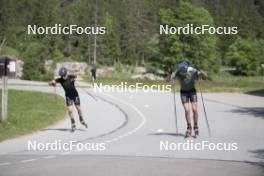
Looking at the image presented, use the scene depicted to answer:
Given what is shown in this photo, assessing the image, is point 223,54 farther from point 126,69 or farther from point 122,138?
point 122,138

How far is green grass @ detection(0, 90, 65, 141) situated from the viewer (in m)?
17.3

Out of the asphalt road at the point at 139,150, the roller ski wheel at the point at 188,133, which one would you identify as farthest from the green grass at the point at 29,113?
the roller ski wheel at the point at 188,133

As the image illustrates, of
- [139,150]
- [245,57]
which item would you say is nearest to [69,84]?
[139,150]

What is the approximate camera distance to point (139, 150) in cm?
1284

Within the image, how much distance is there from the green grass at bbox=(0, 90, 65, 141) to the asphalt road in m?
0.60

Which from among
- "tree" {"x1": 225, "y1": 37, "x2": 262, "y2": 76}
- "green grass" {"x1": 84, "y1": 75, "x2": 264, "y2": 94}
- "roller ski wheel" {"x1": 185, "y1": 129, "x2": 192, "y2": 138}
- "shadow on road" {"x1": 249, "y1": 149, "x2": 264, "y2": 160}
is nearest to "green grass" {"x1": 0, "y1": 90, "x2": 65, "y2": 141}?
"roller ski wheel" {"x1": 185, "y1": 129, "x2": 192, "y2": 138}

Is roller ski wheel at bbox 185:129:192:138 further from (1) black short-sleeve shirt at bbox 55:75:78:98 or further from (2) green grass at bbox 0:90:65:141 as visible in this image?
(2) green grass at bbox 0:90:65:141

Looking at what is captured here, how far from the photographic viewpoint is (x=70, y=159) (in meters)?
11.6

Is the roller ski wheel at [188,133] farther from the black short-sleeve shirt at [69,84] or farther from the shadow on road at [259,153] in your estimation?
the black short-sleeve shirt at [69,84]

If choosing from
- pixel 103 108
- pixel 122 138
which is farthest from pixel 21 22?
pixel 122 138

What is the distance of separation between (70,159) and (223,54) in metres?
123

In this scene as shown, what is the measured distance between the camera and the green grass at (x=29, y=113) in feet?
56.7

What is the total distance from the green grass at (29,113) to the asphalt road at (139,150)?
599mm

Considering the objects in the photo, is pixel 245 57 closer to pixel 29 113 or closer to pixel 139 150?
pixel 29 113
